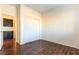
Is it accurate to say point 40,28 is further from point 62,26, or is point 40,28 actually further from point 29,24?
point 62,26

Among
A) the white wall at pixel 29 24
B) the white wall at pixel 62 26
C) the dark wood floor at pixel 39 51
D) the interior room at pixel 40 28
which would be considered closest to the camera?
the dark wood floor at pixel 39 51

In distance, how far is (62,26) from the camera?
14.3 feet

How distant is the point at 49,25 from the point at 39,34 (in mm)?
969

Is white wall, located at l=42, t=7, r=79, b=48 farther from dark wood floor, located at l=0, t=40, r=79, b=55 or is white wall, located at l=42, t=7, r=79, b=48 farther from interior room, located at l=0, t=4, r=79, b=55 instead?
dark wood floor, located at l=0, t=40, r=79, b=55

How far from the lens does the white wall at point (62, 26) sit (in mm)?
3764

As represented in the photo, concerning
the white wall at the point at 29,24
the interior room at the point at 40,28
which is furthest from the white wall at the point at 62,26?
the white wall at the point at 29,24

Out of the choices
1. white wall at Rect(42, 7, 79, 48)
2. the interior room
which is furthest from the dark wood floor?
white wall at Rect(42, 7, 79, 48)

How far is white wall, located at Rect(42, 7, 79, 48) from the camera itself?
376cm

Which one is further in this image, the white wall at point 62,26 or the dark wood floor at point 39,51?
the white wall at point 62,26

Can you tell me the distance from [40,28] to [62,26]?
179cm

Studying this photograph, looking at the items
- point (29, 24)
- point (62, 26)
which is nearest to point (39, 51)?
point (62, 26)

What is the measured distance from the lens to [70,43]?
3.98m

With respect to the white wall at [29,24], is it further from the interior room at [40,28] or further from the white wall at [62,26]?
the white wall at [62,26]
